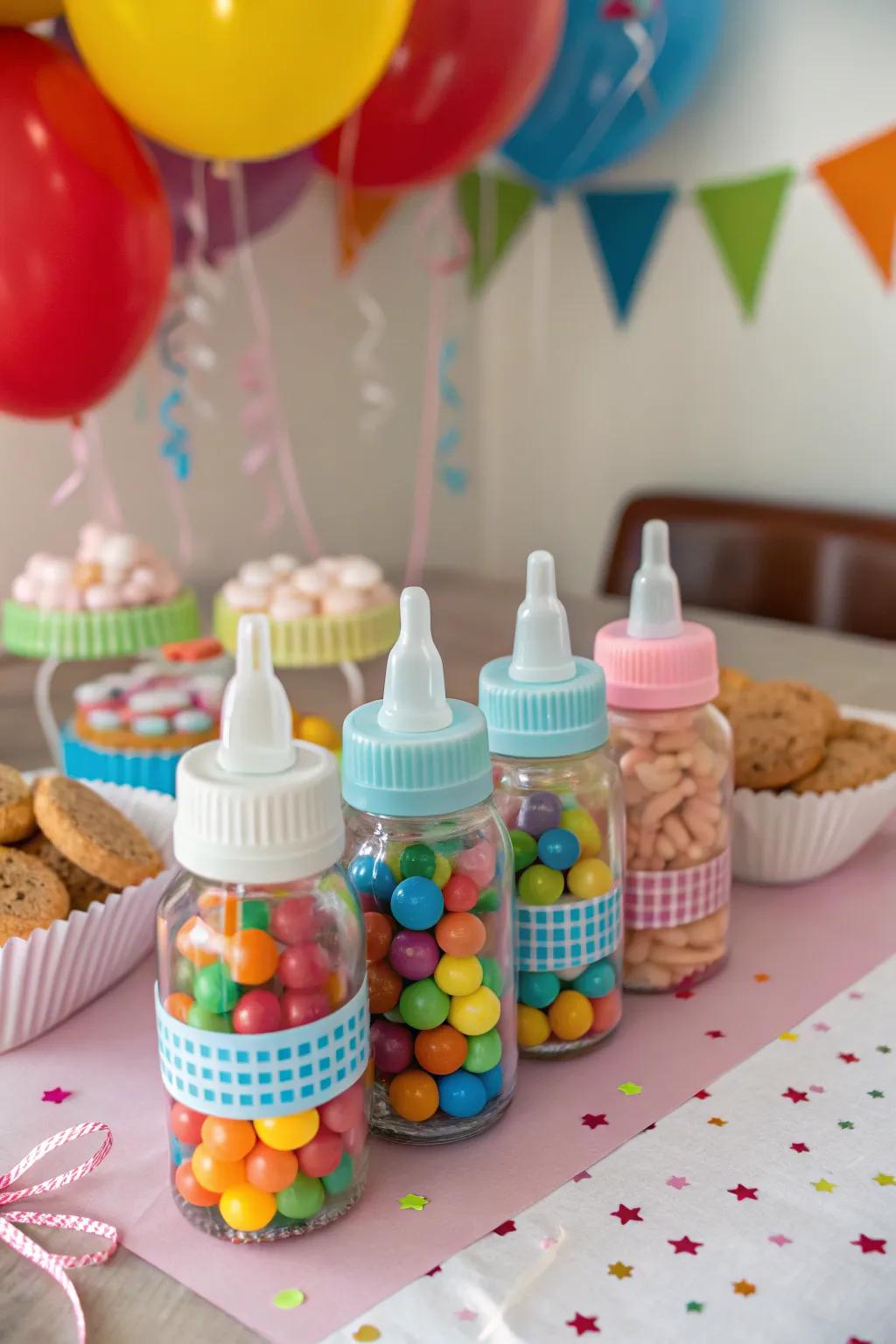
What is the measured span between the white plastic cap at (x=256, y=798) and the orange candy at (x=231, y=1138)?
102 millimetres

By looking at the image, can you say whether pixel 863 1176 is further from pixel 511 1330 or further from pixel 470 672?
pixel 470 672

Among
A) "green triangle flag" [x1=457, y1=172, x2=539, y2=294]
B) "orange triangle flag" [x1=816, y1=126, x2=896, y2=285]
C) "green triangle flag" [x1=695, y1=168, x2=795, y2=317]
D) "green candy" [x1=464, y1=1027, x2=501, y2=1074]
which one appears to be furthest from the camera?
"green triangle flag" [x1=457, y1=172, x2=539, y2=294]

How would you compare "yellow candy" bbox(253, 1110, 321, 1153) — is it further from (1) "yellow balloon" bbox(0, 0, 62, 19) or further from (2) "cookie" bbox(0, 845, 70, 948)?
(1) "yellow balloon" bbox(0, 0, 62, 19)

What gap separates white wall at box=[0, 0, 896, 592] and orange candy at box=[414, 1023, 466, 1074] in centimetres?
151

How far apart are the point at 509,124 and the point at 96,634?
0.85m

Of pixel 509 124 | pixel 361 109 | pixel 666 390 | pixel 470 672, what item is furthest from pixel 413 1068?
pixel 666 390

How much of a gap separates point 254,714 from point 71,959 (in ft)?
0.80

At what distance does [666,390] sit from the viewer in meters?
2.47

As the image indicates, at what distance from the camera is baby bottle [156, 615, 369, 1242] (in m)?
0.50

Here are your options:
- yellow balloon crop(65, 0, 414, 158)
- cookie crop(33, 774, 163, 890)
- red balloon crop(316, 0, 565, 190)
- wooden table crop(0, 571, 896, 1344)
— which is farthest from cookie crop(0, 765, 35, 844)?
red balloon crop(316, 0, 565, 190)

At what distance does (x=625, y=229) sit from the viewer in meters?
2.43

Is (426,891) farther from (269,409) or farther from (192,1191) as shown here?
(269,409)

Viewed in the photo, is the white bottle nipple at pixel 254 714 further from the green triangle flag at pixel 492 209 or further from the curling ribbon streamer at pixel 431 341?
the green triangle flag at pixel 492 209

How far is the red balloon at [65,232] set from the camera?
100cm
